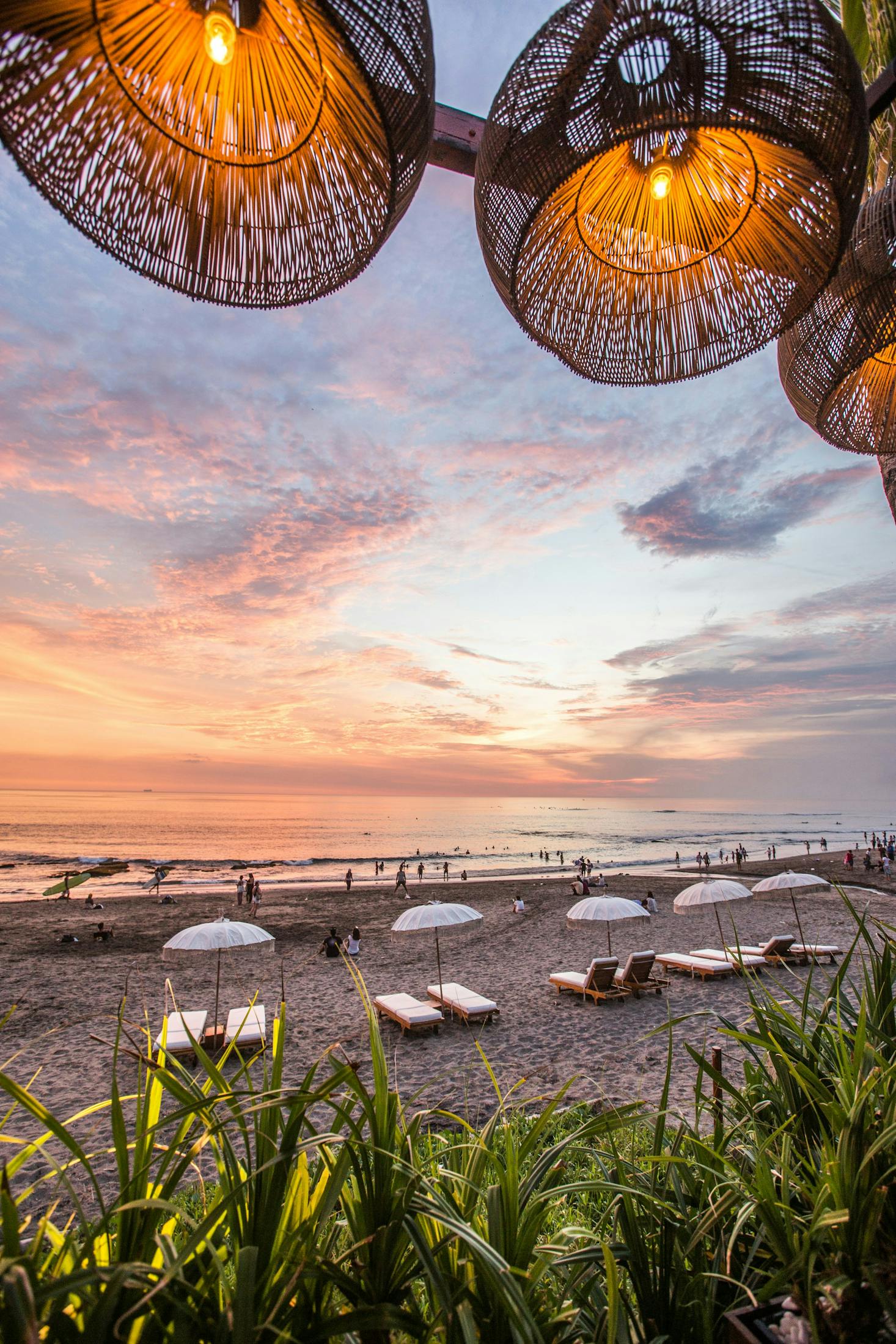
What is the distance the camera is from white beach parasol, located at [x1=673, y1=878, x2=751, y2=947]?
11.7 metres

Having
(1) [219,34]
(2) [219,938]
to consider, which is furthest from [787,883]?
(1) [219,34]

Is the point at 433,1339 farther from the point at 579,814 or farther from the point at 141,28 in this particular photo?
the point at 579,814

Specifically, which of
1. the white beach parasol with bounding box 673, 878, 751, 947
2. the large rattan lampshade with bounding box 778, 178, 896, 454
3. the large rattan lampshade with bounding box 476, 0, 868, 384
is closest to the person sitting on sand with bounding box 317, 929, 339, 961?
the white beach parasol with bounding box 673, 878, 751, 947

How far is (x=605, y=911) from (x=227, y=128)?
11704 millimetres

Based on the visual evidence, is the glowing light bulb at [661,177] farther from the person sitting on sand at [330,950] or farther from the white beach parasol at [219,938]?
the person sitting on sand at [330,950]

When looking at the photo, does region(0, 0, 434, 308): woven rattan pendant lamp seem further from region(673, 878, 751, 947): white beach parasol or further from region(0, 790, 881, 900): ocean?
region(0, 790, 881, 900): ocean

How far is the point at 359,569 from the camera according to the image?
37.7 m

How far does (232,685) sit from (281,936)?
67191 mm

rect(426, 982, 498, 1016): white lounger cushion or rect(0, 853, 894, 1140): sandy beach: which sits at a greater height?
rect(426, 982, 498, 1016): white lounger cushion

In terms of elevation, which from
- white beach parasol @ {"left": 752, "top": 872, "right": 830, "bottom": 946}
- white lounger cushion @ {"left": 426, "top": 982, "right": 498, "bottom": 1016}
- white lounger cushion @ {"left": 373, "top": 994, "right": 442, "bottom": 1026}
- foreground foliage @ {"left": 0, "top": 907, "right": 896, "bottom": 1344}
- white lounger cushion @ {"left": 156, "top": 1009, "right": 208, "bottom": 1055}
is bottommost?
white lounger cushion @ {"left": 373, "top": 994, "right": 442, "bottom": 1026}

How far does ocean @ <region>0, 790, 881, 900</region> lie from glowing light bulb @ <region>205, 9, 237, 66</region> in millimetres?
29714

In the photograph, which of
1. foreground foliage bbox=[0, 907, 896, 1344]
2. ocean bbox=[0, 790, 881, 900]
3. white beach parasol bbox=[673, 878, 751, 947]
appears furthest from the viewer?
ocean bbox=[0, 790, 881, 900]

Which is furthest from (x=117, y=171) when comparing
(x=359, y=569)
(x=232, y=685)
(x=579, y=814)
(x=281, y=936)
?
(x=579, y=814)

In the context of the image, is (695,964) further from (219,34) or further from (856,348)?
(219,34)
